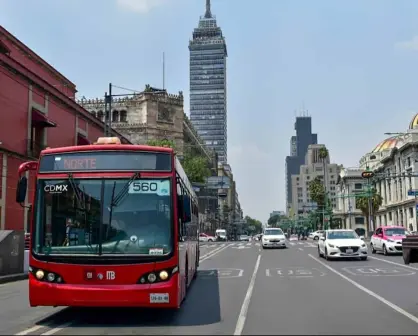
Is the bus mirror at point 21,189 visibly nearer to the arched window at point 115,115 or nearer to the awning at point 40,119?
the awning at point 40,119

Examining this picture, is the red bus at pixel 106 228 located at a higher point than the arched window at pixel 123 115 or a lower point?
lower

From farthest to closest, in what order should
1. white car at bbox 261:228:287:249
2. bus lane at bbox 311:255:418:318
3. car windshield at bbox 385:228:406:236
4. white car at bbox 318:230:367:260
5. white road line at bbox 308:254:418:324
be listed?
white car at bbox 261:228:287:249, car windshield at bbox 385:228:406:236, white car at bbox 318:230:367:260, bus lane at bbox 311:255:418:318, white road line at bbox 308:254:418:324

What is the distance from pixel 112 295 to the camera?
8.27m

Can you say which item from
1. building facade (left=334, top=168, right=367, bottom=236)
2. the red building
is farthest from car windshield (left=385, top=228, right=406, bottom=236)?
building facade (left=334, top=168, right=367, bottom=236)

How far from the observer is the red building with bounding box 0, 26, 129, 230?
29.2 metres

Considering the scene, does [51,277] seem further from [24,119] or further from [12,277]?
[24,119]

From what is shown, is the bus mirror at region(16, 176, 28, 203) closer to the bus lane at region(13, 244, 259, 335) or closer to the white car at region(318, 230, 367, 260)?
the bus lane at region(13, 244, 259, 335)

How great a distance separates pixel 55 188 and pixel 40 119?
25648 mm

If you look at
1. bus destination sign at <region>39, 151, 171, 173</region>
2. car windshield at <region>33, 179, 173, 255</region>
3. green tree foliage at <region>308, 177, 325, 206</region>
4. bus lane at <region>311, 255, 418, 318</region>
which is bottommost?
bus lane at <region>311, 255, 418, 318</region>

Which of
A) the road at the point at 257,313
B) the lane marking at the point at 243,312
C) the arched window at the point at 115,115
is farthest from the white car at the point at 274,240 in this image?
the arched window at the point at 115,115

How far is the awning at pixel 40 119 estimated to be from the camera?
32688mm

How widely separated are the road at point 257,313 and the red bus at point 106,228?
66 centimetres

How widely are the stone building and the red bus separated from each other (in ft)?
235

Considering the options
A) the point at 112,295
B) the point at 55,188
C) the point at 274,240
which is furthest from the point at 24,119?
the point at 112,295
